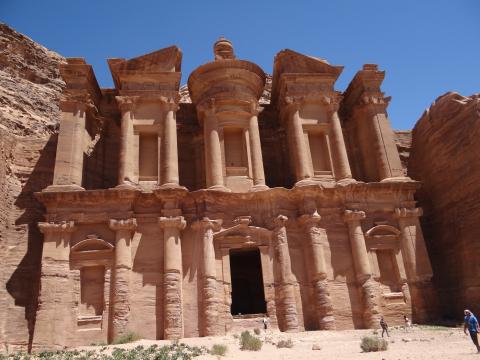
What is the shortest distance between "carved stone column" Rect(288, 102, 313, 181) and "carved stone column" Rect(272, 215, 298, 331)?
93.7 inches

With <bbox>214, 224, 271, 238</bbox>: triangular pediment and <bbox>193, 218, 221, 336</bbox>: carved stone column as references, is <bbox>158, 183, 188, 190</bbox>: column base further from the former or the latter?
<bbox>214, 224, 271, 238</bbox>: triangular pediment

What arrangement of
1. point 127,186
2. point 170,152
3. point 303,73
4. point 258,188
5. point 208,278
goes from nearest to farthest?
point 208,278 < point 127,186 < point 258,188 < point 170,152 < point 303,73

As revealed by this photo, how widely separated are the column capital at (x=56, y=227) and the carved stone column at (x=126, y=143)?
258 centimetres

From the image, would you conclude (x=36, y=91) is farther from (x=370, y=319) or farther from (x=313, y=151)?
(x=370, y=319)

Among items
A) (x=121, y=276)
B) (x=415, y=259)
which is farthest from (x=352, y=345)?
(x=121, y=276)

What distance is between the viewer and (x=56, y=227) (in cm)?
1655

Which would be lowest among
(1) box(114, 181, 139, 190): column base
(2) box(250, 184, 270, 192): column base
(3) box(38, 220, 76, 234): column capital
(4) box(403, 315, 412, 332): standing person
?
(4) box(403, 315, 412, 332): standing person

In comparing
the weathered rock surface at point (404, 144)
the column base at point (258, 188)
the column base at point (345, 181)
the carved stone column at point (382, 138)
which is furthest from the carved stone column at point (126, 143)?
the weathered rock surface at point (404, 144)

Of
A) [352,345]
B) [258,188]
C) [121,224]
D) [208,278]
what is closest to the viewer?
[352,345]

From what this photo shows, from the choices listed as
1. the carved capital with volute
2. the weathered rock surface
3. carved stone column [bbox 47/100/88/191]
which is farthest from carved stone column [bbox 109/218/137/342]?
→ the weathered rock surface

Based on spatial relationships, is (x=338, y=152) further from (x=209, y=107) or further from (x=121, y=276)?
(x=121, y=276)

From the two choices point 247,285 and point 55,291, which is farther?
point 247,285

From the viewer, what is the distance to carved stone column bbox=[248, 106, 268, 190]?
61.3ft

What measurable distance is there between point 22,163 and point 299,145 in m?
12.5
